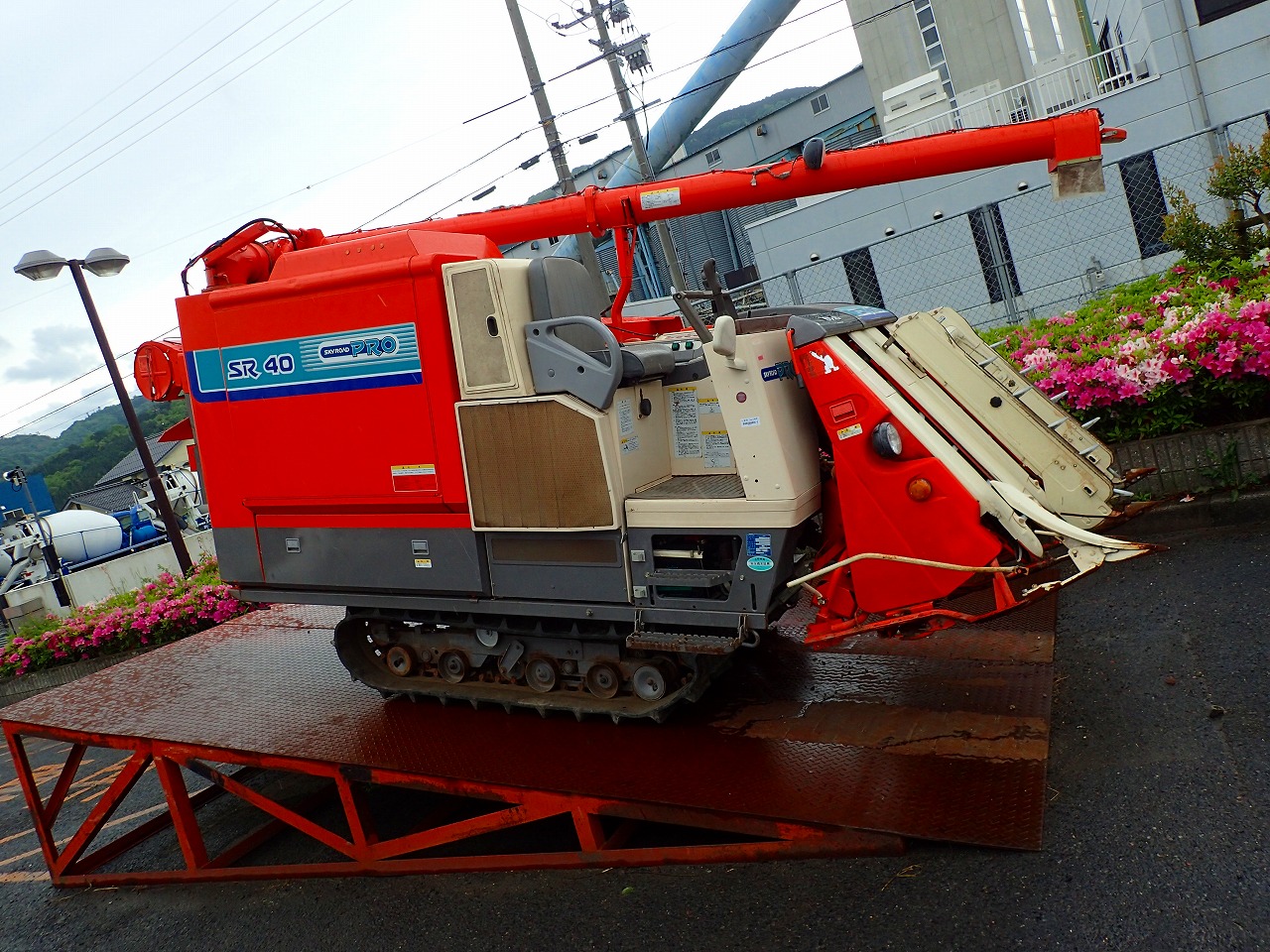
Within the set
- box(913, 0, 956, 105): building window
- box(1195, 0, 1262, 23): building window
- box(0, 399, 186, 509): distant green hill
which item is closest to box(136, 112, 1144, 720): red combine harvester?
box(1195, 0, 1262, 23): building window

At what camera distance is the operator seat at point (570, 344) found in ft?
13.8

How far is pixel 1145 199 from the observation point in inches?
501

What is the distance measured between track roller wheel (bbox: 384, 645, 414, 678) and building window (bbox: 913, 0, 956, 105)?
690 inches

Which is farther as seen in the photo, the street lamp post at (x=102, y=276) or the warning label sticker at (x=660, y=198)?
the street lamp post at (x=102, y=276)

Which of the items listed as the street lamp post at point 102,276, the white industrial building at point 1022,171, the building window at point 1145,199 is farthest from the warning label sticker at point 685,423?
the building window at point 1145,199

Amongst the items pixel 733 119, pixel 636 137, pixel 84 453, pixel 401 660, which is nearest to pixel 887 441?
pixel 401 660

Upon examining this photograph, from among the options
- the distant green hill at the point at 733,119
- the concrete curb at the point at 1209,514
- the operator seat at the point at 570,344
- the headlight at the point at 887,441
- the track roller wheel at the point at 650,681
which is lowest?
the concrete curb at the point at 1209,514

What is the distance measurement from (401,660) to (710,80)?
1671cm

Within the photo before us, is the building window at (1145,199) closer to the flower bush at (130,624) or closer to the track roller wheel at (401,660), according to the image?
the track roller wheel at (401,660)

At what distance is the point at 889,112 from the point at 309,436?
1324 centimetres

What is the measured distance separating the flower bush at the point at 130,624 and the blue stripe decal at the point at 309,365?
561 centimetres

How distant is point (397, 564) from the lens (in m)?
4.83

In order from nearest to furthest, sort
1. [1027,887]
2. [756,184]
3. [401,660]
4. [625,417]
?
[1027,887], [625,417], [401,660], [756,184]

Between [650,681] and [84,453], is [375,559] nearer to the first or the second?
[650,681]
